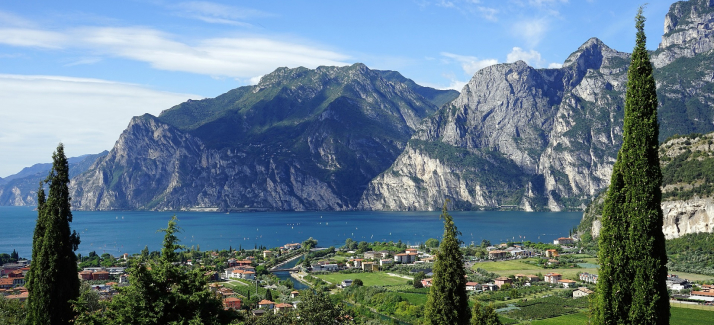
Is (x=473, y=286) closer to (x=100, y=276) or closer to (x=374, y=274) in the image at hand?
(x=374, y=274)

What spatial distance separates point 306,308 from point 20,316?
1058 centimetres

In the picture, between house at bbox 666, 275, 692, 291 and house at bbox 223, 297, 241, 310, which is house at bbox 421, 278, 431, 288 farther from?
house at bbox 666, 275, 692, 291

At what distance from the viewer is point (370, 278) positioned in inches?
2948

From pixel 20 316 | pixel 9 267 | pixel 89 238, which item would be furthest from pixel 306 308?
pixel 89 238

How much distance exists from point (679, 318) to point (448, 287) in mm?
38939

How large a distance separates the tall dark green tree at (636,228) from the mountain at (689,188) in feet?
275

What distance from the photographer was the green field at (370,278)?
70.9m

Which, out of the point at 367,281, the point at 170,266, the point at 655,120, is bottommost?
the point at 367,281

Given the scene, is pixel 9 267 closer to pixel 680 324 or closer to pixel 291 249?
pixel 291 249

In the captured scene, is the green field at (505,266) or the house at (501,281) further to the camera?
the green field at (505,266)

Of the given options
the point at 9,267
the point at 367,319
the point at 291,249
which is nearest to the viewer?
the point at 367,319

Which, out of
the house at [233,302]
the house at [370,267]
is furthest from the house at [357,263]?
the house at [233,302]

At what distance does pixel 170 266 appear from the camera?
35.6 ft

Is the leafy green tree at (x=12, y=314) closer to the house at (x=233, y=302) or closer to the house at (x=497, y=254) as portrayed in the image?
the house at (x=233, y=302)
